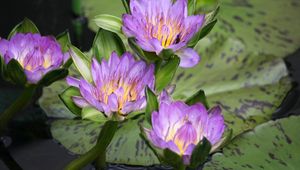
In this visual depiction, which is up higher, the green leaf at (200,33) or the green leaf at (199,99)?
the green leaf at (200,33)

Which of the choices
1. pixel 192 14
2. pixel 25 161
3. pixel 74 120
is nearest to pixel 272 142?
pixel 192 14

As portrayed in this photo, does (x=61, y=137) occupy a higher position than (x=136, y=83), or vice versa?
(x=136, y=83)

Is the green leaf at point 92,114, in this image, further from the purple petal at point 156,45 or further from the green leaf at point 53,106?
the green leaf at point 53,106

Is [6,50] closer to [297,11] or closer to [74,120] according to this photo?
[74,120]

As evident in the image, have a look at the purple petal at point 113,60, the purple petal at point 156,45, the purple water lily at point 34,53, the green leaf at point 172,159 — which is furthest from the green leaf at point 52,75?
the green leaf at point 172,159

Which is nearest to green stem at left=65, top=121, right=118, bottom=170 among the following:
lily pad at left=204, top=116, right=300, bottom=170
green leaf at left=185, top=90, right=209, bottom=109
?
green leaf at left=185, top=90, right=209, bottom=109

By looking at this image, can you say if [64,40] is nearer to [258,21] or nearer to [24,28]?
[24,28]

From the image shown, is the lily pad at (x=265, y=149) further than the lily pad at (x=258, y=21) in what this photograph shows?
No
